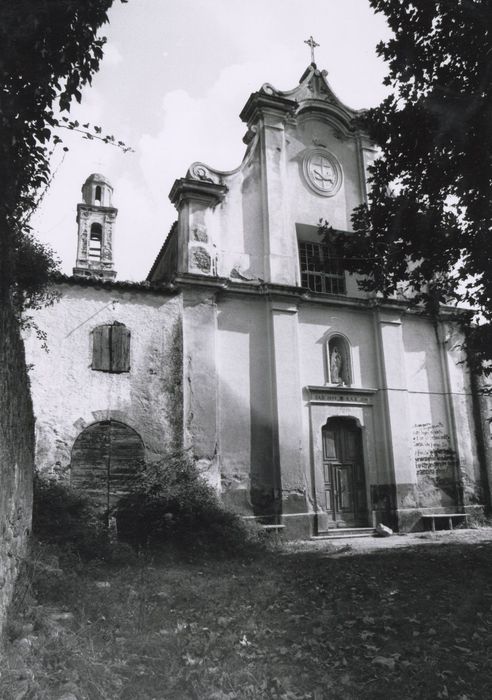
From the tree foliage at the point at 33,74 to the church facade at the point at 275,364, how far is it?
675 cm

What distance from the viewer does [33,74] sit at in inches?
179

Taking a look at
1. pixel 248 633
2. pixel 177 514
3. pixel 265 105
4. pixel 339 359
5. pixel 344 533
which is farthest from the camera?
pixel 265 105

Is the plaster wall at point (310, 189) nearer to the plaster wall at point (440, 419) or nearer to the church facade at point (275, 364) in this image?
the church facade at point (275, 364)

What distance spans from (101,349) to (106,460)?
236 centimetres

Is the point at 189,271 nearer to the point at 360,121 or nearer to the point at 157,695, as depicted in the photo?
the point at 360,121

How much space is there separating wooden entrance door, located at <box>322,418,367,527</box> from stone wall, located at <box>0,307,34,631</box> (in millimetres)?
8512

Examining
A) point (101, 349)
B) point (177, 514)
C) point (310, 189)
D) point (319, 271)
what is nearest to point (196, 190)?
point (310, 189)

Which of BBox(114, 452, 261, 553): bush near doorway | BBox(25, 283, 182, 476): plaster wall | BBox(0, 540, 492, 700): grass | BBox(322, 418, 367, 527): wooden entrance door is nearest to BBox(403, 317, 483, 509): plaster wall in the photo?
BBox(322, 418, 367, 527): wooden entrance door

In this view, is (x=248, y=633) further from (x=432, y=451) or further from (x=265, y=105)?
(x=265, y=105)

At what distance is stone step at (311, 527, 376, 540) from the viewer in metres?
12.4

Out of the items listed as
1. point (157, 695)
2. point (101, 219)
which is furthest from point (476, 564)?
point (101, 219)

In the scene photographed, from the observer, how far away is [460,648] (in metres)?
4.92

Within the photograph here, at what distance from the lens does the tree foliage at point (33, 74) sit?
13.8 ft

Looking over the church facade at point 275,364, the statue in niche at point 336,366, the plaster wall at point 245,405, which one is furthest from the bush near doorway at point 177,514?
the statue in niche at point 336,366
